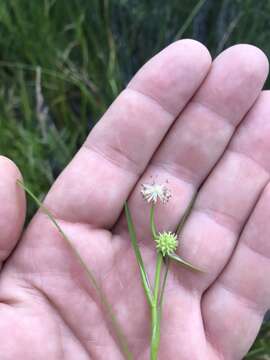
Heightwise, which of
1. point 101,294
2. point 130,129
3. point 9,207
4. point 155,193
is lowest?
point 101,294

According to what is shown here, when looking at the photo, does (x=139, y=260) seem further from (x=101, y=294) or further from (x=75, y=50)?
(x=75, y=50)

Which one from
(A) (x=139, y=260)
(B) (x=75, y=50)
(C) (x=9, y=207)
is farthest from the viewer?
(B) (x=75, y=50)

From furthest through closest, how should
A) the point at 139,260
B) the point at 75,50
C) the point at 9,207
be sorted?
1. the point at 75,50
2. the point at 139,260
3. the point at 9,207

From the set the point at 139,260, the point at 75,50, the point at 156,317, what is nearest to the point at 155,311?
the point at 156,317

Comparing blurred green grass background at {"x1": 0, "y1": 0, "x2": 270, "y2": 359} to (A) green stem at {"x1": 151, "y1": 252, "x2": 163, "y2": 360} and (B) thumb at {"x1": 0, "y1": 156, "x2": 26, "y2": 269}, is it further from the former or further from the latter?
(A) green stem at {"x1": 151, "y1": 252, "x2": 163, "y2": 360}

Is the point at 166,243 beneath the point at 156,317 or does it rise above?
above

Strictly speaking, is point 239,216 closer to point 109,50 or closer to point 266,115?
point 266,115

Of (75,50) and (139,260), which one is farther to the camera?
(75,50)
